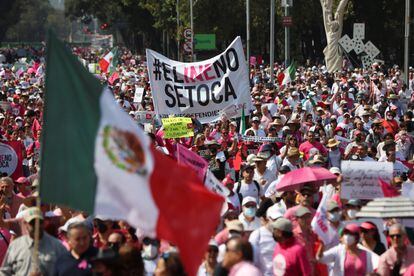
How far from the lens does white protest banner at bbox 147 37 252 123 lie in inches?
744

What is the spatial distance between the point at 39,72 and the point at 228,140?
29447 millimetres

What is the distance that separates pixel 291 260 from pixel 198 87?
9.59 meters

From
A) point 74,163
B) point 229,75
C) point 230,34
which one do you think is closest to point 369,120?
point 229,75

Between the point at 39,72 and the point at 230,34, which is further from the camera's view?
the point at 230,34

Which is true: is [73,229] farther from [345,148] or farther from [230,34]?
[230,34]

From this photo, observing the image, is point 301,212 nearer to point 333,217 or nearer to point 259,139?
point 333,217

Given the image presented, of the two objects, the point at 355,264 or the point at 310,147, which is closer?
the point at 355,264

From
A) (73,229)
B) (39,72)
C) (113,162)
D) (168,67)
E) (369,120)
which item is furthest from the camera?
(39,72)

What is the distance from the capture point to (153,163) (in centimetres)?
753

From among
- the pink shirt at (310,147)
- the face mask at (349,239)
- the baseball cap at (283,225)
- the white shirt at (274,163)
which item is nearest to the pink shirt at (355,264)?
the face mask at (349,239)

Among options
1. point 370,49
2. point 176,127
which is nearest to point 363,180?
point 176,127

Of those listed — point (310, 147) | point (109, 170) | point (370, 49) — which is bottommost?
point (370, 49)

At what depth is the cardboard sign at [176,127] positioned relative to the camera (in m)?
17.9

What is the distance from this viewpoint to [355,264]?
9742 mm
